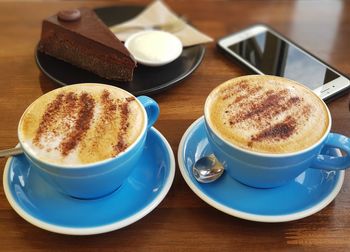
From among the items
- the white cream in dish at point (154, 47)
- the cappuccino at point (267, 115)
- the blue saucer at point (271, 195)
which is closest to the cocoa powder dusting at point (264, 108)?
the cappuccino at point (267, 115)

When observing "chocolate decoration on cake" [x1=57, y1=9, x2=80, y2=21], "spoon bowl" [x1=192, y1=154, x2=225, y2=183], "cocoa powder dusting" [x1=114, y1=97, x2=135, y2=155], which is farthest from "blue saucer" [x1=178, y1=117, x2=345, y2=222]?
"chocolate decoration on cake" [x1=57, y1=9, x2=80, y2=21]

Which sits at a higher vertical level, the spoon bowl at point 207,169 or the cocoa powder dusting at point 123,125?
the cocoa powder dusting at point 123,125

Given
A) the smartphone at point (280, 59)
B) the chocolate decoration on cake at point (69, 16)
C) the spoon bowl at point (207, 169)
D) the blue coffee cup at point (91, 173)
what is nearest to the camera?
the blue coffee cup at point (91, 173)

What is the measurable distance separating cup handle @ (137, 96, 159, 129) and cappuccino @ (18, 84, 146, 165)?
0.02m

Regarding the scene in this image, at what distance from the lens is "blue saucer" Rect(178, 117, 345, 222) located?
25.4 inches

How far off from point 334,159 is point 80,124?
0.39m

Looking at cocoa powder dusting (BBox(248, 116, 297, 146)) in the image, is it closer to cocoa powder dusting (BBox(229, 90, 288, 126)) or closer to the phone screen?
cocoa powder dusting (BBox(229, 90, 288, 126))

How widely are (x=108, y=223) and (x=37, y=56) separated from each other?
547 millimetres

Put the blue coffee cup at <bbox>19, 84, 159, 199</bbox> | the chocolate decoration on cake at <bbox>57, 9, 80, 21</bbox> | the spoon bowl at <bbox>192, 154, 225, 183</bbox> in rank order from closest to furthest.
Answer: the blue coffee cup at <bbox>19, 84, 159, 199</bbox>, the spoon bowl at <bbox>192, 154, 225, 183</bbox>, the chocolate decoration on cake at <bbox>57, 9, 80, 21</bbox>

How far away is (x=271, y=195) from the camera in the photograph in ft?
2.25

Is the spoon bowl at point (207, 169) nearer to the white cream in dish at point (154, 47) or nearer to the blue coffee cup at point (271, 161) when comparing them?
the blue coffee cup at point (271, 161)

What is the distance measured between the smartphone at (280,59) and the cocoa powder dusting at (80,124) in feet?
1.42

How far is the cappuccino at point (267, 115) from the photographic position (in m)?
0.63

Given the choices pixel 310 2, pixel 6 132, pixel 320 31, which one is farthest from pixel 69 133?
pixel 310 2
